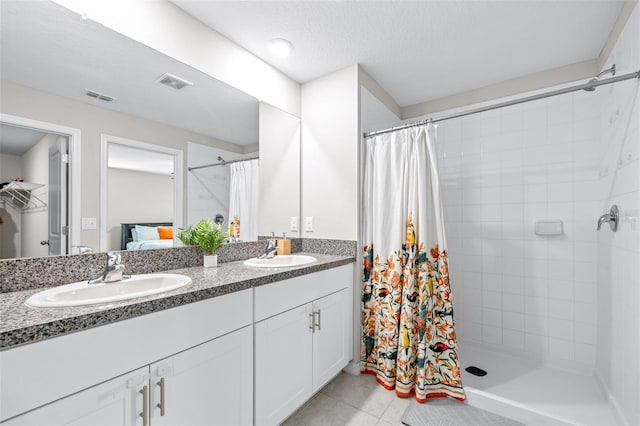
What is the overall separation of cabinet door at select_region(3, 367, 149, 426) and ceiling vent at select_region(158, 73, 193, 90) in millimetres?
1478

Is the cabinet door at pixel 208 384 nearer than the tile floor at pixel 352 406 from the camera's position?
Yes

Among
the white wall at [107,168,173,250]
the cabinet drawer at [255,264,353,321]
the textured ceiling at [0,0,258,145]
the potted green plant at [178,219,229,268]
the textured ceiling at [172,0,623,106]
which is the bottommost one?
the cabinet drawer at [255,264,353,321]

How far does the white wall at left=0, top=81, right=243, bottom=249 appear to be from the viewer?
1.17 meters

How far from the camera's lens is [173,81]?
66.8 inches

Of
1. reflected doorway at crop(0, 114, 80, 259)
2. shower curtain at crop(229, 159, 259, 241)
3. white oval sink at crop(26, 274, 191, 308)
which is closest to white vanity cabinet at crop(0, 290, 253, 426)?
white oval sink at crop(26, 274, 191, 308)

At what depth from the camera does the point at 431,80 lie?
99.0 inches

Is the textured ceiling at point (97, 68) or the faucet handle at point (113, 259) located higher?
the textured ceiling at point (97, 68)

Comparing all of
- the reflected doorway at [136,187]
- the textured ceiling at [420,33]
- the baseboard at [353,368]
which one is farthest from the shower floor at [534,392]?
the textured ceiling at [420,33]

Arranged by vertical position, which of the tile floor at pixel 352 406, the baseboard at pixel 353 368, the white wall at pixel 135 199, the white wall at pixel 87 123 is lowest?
the tile floor at pixel 352 406

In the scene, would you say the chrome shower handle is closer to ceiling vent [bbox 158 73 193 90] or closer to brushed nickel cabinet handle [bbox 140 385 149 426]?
brushed nickel cabinet handle [bbox 140 385 149 426]

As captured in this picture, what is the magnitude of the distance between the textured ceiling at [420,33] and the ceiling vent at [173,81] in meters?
0.37

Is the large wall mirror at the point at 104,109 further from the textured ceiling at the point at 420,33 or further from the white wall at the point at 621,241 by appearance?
the white wall at the point at 621,241

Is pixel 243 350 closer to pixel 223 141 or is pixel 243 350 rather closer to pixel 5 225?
pixel 5 225

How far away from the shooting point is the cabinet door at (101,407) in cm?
79
